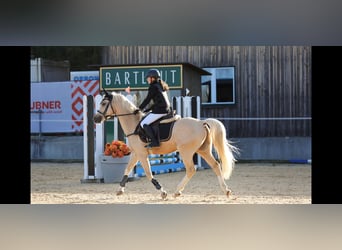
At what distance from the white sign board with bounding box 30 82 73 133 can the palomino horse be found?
5.59m

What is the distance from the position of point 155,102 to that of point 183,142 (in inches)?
19.1

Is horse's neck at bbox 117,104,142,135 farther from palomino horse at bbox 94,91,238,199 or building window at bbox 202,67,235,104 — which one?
building window at bbox 202,67,235,104

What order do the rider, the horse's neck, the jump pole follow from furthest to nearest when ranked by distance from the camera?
the jump pole < the horse's neck < the rider

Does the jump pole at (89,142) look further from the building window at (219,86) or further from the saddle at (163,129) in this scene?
the building window at (219,86)

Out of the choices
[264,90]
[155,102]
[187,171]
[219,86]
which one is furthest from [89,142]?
[264,90]

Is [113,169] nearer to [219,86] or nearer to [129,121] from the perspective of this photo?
[129,121]

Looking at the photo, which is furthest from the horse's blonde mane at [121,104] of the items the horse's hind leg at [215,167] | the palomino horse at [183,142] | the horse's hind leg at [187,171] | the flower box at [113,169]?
the flower box at [113,169]

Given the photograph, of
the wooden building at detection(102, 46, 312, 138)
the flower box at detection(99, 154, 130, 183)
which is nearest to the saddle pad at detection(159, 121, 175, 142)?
the flower box at detection(99, 154, 130, 183)

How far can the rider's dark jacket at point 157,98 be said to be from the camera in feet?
21.9

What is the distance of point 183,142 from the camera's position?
271 inches

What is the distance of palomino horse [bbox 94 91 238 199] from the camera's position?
6.76 m

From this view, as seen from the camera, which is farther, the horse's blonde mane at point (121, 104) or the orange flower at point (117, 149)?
the orange flower at point (117, 149)
